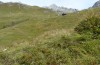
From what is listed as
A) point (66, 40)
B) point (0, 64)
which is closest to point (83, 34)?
point (66, 40)

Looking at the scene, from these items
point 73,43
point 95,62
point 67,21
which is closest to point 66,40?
point 73,43

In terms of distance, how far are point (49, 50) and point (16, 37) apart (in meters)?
40.5

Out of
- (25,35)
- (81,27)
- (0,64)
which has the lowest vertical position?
(25,35)

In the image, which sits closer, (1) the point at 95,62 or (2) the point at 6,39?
(1) the point at 95,62

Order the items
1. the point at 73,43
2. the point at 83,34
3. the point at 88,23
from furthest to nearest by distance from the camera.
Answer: the point at 88,23
the point at 83,34
the point at 73,43

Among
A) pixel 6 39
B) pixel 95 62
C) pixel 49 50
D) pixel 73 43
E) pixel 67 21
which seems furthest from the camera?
pixel 67 21

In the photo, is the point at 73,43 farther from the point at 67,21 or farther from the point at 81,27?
the point at 67,21

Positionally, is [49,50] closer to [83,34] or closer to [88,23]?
[83,34]

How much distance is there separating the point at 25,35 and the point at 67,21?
38.7 ft

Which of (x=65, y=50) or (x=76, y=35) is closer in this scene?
(x=65, y=50)

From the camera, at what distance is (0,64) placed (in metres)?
17.6

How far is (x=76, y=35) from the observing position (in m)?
21.0

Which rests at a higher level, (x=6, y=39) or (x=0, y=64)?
(x=0, y=64)

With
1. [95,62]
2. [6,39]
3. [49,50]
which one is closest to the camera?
[95,62]
